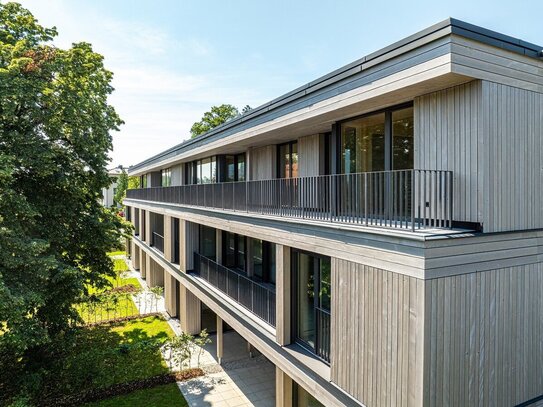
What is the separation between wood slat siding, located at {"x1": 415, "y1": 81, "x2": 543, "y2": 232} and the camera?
6.16m

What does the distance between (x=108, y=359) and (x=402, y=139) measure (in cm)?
1429

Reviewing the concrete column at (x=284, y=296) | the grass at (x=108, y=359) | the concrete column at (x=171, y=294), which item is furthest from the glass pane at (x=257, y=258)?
the concrete column at (x=171, y=294)

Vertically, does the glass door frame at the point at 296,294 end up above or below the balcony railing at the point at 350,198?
below

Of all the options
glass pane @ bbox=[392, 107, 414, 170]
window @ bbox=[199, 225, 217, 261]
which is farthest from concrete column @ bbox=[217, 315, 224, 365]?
glass pane @ bbox=[392, 107, 414, 170]

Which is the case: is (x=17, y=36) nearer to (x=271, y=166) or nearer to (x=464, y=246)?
(x=271, y=166)

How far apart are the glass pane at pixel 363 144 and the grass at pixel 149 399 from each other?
382 inches

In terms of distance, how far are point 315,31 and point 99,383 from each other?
1537 centimetres

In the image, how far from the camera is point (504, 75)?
636 centimetres

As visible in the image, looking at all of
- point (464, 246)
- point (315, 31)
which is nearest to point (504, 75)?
point (464, 246)

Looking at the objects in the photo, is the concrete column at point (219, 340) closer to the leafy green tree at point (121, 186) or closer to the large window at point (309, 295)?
the large window at point (309, 295)

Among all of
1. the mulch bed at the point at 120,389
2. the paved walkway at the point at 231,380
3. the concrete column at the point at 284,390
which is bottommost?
the paved walkway at the point at 231,380

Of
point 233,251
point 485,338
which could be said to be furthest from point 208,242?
point 485,338

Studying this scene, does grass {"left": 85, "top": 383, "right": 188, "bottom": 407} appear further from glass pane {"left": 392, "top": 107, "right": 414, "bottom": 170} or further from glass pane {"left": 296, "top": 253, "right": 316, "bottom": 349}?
glass pane {"left": 392, "top": 107, "right": 414, "bottom": 170}

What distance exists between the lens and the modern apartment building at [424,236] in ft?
18.9
